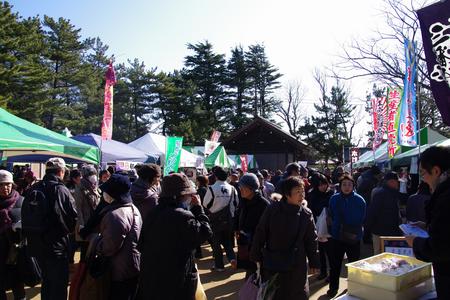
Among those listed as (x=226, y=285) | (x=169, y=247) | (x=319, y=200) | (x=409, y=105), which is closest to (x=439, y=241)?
(x=169, y=247)

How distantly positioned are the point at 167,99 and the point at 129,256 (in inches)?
1330

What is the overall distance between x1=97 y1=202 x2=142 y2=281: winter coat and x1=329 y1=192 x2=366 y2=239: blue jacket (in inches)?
113

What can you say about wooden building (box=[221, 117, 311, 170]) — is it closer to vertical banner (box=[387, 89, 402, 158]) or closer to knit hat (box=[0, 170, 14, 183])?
vertical banner (box=[387, 89, 402, 158])

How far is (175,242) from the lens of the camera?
2.97m

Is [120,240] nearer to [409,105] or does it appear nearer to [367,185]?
[409,105]

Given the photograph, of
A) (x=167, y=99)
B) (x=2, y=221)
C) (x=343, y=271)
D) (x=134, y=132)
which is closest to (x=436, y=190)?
(x=2, y=221)

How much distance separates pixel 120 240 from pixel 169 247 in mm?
481

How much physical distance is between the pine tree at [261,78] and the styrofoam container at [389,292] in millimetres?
37933

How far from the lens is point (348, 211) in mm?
4941

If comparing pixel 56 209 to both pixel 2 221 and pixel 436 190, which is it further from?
pixel 436 190

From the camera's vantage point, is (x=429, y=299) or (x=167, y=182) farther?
(x=167, y=182)

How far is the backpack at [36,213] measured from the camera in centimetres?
380

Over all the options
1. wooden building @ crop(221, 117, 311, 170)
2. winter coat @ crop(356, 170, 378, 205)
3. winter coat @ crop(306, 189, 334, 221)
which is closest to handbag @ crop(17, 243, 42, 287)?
winter coat @ crop(306, 189, 334, 221)

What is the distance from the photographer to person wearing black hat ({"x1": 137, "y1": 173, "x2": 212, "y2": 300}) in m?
2.97
